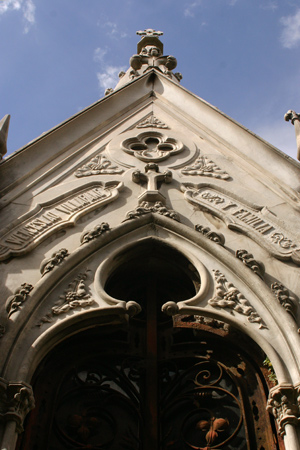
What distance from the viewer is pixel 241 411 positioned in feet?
20.4

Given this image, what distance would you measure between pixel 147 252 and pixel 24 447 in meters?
3.10

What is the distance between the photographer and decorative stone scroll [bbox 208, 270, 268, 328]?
6.44 meters

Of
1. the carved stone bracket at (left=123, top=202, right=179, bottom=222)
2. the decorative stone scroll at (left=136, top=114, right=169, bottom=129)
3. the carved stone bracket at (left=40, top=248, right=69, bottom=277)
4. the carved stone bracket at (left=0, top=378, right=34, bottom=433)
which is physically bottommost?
the carved stone bracket at (left=0, top=378, right=34, bottom=433)

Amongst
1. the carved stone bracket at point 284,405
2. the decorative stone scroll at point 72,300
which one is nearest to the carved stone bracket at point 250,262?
the carved stone bracket at point 284,405

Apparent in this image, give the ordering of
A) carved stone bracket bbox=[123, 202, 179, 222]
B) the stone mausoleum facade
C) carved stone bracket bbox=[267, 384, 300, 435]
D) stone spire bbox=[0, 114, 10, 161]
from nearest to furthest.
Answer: carved stone bracket bbox=[267, 384, 300, 435]
the stone mausoleum facade
carved stone bracket bbox=[123, 202, 179, 222]
stone spire bbox=[0, 114, 10, 161]

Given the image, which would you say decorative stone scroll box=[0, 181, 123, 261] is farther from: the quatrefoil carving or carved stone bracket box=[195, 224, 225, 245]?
carved stone bracket box=[195, 224, 225, 245]

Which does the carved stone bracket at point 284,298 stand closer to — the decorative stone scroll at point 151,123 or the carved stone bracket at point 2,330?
the carved stone bracket at point 2,330

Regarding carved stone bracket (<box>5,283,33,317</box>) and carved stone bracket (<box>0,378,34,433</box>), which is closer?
carved stone bracket (<box>0,378,34,433</box>)

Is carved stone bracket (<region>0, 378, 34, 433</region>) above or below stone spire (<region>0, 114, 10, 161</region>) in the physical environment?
below

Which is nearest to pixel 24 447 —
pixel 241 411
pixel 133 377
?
pixel 133 377

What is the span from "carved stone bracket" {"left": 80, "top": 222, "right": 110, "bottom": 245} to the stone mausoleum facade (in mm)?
19

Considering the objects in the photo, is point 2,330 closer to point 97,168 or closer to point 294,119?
point 97,168

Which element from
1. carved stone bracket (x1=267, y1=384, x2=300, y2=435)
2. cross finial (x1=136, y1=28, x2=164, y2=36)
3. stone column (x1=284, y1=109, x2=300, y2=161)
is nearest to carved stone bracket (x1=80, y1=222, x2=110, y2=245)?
carved stone bracket (x1=267, y1=384, x2=300, y2=435)

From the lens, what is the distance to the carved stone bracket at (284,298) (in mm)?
6414
